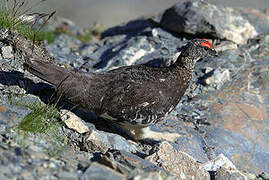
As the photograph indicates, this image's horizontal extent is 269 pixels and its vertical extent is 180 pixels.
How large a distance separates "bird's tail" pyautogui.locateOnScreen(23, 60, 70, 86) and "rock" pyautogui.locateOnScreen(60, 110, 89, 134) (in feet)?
1.50

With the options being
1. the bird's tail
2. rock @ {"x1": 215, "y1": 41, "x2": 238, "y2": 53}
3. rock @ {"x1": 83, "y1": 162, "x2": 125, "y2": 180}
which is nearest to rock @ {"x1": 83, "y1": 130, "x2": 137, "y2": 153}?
the bird's tail

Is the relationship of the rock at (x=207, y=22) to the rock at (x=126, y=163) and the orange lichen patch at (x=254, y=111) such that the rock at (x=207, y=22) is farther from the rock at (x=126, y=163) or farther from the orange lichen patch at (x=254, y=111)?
the rock at (x=126, y=163)

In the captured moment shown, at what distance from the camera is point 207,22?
930 cm

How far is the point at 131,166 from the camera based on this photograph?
16.2 ft

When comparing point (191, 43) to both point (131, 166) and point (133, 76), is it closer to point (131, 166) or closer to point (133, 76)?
point (133, 76)

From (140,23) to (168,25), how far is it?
136 centimetres

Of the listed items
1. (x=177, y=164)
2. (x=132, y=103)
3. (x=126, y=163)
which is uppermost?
(x=132, y=103)

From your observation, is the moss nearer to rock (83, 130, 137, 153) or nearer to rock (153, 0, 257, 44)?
rock (153, 0, 257, 44)

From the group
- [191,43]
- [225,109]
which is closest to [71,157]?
[191,43]

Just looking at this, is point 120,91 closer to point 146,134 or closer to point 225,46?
point 146,134

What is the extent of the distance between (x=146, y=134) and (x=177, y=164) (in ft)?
4.43

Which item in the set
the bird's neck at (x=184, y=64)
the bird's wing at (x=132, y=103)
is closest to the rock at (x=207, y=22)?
the bird's neck at (x=184, y=64)

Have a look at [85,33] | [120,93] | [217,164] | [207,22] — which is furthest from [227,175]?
[85,33]

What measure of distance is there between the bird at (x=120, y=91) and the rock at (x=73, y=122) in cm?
21
